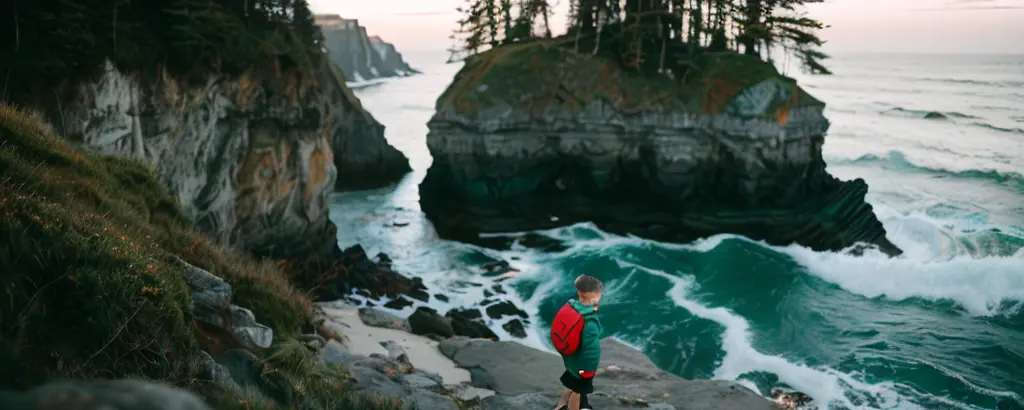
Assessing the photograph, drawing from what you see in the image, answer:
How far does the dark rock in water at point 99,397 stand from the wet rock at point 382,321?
11.2m

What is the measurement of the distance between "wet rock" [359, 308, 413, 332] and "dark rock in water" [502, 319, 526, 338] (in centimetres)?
468

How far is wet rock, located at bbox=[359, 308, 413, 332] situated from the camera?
13.7m

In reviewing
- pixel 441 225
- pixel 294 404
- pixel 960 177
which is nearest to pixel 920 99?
pixel 960 177

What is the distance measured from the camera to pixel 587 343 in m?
6.24

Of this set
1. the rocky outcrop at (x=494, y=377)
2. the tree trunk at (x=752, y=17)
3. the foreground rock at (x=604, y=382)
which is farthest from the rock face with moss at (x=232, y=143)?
the tree trunk at (x=752, y=17)

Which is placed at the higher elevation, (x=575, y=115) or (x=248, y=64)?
(x=248, y=64)

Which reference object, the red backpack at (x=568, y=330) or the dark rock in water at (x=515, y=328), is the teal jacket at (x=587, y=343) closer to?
the red backpack at (x=568, y=330)

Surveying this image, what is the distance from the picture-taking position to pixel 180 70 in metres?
16.7

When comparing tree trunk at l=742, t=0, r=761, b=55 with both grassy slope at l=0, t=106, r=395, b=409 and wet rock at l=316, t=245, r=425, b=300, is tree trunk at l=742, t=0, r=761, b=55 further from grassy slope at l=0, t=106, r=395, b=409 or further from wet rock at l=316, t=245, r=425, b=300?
grassy slope at l=0, t=106, r=395, b=409

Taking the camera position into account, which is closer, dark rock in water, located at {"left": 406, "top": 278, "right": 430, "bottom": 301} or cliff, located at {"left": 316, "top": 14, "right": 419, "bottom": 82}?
dark rock in water, located at {"left": 406, "top": 278, "right": 430, "bottom": 301}

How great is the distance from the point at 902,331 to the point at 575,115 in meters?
17.3

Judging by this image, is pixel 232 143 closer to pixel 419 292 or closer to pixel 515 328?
pixel 419 292

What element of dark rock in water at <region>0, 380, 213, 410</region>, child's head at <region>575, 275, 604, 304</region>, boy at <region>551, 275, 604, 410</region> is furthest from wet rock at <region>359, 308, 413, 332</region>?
dark rock in water at <region>0, 380, 213, 410</region>

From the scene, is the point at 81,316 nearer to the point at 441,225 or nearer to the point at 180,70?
the point at 180,70
